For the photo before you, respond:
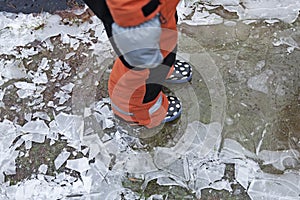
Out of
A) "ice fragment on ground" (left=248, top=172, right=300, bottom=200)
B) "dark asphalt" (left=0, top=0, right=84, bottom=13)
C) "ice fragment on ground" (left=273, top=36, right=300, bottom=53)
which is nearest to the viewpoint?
"ice fragment on ground" (left=248, top=172, right=300, bottom=200)

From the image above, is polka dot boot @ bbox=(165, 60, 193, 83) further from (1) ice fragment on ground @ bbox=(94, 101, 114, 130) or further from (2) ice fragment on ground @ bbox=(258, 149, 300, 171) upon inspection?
(2) ice fragment on ground @ bbox=(258, 149, 300, 171)

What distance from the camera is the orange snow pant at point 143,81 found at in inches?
42.0

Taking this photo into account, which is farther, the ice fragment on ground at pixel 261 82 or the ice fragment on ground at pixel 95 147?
the ice fragment on ground at pixel 261 82

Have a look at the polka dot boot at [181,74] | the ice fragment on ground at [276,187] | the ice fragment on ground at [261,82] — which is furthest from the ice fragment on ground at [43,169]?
the ice fragment on ground at [261,82]

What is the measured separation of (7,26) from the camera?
69.5 inches

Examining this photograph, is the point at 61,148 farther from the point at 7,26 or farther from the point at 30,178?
the point at 7,26

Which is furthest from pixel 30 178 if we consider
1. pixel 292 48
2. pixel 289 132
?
pixel 292 48

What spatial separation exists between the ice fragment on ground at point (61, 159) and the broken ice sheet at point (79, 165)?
0.7 inches

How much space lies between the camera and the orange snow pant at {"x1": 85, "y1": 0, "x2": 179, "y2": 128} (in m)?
1.07

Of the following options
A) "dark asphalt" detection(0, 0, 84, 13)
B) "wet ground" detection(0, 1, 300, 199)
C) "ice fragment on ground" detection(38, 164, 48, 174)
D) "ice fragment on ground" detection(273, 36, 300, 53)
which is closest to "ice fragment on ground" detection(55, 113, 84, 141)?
"wet ground" detection(0, 1, 300, 199)

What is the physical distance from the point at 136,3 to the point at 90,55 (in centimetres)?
80

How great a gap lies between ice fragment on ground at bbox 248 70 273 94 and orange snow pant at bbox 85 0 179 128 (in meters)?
0.33

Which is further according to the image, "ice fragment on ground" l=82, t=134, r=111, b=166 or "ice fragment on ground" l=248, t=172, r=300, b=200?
"ice fragment on ground" l=82, t=134, r=111, b=166

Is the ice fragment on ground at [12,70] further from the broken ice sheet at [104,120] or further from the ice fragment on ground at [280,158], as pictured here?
the ice fragment on ground at [280,158]
